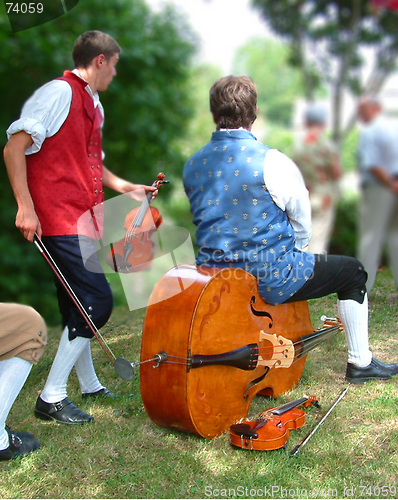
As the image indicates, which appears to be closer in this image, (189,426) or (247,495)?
(247,495)

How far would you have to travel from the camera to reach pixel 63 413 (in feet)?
8.84

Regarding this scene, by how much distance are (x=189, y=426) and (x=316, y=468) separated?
1.75ft

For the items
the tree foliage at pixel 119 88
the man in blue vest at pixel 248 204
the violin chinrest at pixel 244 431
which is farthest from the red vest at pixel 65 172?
the tree foliage at pixel 119 88

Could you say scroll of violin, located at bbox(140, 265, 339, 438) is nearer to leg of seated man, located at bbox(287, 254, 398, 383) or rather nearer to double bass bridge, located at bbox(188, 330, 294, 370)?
double bass bridge, located at bbox(188, 330, 294, 370)

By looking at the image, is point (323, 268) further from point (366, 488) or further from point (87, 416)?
point (87, 416)

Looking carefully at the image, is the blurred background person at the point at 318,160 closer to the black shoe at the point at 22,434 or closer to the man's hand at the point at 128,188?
the man's hand at the point at 128,188

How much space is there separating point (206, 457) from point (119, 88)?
6397 millimetres

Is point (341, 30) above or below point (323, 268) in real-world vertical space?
above

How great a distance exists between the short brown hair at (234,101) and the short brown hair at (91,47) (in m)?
0.55

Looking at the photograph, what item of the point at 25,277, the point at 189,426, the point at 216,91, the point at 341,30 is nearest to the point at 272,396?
the point at 189,426

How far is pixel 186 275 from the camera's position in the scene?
2.50 m

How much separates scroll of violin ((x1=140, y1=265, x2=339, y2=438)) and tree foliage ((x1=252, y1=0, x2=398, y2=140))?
1650 mm

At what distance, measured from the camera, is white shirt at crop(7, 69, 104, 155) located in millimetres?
2461

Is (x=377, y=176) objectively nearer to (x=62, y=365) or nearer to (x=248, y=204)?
(x=248, y=204)
